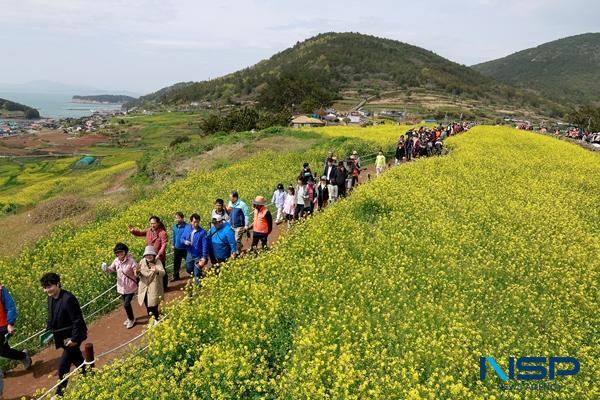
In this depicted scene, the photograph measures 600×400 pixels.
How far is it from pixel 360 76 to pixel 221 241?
146902 millimetres

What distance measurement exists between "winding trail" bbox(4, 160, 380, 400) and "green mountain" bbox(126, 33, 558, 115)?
8993cm

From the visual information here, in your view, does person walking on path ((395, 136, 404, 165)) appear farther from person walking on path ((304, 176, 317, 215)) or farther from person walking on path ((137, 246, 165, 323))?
person walking on path ((137, 246, 165, 323))

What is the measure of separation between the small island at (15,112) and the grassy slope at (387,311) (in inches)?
7957

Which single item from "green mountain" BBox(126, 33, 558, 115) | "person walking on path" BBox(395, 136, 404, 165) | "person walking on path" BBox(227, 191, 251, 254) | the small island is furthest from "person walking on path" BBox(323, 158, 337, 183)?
the small island

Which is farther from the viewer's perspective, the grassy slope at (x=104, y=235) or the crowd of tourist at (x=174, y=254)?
the grassy slope at (x=104, y=235)

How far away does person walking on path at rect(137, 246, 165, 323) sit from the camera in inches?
364

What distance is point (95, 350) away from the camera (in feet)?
30.6

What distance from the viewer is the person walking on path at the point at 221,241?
10.5 m

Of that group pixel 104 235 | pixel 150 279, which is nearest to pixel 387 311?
pixel 150 279

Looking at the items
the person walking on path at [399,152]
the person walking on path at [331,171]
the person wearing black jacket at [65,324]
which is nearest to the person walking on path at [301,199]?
the person walking on path at [331,171]

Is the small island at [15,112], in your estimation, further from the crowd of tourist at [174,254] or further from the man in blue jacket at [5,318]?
the man in blue jacket at [5,318]

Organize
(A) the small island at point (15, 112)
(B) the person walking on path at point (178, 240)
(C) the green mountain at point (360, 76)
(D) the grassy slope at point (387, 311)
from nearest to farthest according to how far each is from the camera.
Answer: (D) the grassy slope at point (387, 311) < (B) the person walking on path at point (178, 240) < (C) the green mountain at point (360, 76) < (A) the small island at point (15, 112)

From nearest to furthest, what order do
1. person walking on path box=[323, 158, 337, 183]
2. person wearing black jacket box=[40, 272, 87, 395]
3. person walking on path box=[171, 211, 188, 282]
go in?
person wearing black jacket box=[40, 272, 87, 395] < person walking on path box=[171, 211, 188, 282] < person walking on path box=[323, 158, 337, 183]

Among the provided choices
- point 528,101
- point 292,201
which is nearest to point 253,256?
point 292,201
